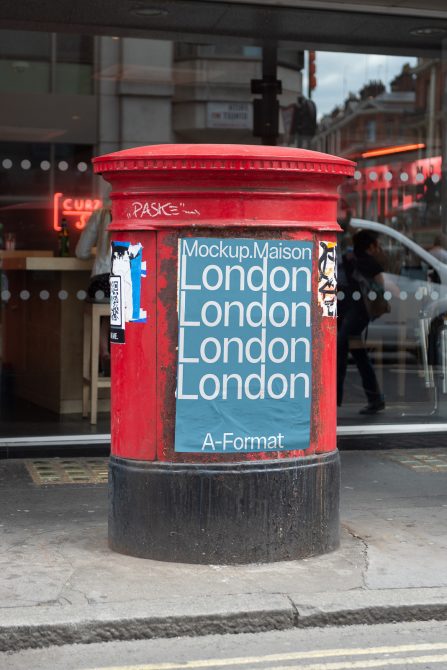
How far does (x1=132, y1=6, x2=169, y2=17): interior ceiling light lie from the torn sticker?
10.9 feet

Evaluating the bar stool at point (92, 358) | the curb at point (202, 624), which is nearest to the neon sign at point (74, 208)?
the bar stool at point (92, 358)

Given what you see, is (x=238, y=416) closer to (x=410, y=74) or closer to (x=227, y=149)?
(x=227, y=149)

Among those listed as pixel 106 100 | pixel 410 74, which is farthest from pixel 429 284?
pixel 106 100

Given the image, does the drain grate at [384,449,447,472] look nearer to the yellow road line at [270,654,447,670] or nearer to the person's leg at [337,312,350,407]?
→ the person's leg at [337,312,350,407]

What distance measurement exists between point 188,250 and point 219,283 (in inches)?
8.0

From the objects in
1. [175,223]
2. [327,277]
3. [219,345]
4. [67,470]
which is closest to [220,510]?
[219,345]

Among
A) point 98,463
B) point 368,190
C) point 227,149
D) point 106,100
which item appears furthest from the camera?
point 368,190

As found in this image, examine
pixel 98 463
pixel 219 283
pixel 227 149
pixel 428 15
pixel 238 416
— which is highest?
pixel 428 15

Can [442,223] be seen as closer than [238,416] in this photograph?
No

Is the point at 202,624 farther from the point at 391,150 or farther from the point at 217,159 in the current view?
the point at 391,150

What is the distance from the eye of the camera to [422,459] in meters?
8.17

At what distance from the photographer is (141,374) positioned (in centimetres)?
536

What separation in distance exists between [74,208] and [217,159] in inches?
140

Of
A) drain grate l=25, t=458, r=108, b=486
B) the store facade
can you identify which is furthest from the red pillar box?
the store facade
